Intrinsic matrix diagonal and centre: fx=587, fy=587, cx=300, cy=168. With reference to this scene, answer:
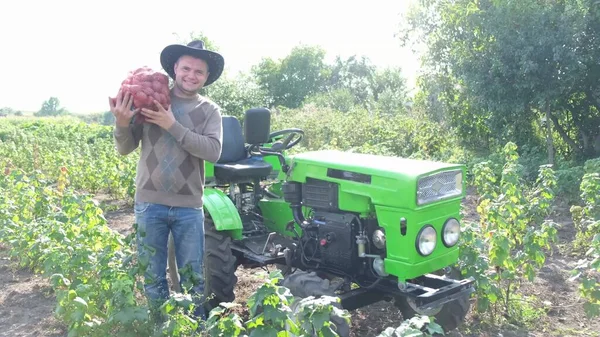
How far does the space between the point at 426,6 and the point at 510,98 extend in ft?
14.3

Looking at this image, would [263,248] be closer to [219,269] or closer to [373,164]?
[219,269]

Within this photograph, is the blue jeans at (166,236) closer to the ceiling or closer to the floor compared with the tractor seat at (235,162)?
closer to the floor

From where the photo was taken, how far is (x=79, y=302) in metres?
2.91

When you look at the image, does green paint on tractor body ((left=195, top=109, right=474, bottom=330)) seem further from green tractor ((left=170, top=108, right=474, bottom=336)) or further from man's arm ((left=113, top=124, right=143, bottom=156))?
man's arm ((left=113, top=124, right=143, bottom=156))

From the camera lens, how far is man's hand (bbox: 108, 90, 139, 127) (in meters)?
3.23

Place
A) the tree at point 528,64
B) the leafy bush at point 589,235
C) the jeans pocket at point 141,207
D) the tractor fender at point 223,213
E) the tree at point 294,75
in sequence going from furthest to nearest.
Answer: the tree at point 294,75 < the tree at point 528,64 < the tractor fender at point 223,213 < the leafy bush at point 589,235 < the jeans pocket at point 141,207

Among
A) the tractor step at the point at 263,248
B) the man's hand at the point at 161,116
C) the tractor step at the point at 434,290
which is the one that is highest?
the man's hand at the point at 161,116

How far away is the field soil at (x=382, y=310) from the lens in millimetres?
4359

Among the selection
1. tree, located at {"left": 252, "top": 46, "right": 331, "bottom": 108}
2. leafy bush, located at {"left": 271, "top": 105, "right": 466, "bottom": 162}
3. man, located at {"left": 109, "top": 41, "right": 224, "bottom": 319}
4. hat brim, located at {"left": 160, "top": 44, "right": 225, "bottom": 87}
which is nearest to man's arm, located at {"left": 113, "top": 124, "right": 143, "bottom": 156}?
man, located at {"left": 109, "top": 41, "right": 224, "bottom": 319}

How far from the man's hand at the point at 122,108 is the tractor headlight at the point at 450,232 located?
209 cm

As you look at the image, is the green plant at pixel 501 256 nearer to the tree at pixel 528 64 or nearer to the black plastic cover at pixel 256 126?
the black plastic cover at pixel 256 126

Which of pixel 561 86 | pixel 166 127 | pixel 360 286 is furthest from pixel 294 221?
pixel 561 86

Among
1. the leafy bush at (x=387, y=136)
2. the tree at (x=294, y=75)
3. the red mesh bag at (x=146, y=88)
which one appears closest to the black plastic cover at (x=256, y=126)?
the red mesh bag at (x=146, y=88)

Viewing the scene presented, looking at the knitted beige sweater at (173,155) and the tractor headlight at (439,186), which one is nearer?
the knitted beige sweater at (173,155)
